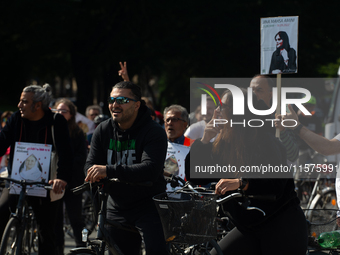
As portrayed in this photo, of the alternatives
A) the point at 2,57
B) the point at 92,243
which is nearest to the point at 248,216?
the point at 92,243

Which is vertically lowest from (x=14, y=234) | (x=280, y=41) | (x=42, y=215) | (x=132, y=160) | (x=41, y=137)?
(x=14, y=234)

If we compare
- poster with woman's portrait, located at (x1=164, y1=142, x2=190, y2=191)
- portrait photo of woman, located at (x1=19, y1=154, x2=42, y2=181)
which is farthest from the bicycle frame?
poster with woman's portrait, located at (x1=164, y1=142, x2=190, y2=191)

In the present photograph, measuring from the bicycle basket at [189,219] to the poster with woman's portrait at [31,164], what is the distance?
1.94m

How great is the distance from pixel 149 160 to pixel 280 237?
39.7 inches

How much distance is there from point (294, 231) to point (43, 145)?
239 centimetres

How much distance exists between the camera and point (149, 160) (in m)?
3.64

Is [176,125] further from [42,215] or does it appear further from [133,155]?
[133,155]

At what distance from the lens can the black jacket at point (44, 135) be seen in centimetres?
471

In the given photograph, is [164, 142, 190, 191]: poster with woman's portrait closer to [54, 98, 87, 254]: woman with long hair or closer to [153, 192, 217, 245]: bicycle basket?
[54, 98, 87, 254]: woman with long hair

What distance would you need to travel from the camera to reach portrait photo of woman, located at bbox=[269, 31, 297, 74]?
471cm

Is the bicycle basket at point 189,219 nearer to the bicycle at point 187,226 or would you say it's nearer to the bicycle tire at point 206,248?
the bicycle at point 187,226

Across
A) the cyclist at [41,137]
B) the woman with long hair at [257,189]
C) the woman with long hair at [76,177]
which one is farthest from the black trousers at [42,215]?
the woman with long hair at [257,189]

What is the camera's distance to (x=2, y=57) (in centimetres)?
3341

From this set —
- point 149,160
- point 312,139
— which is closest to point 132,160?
point 149,160
